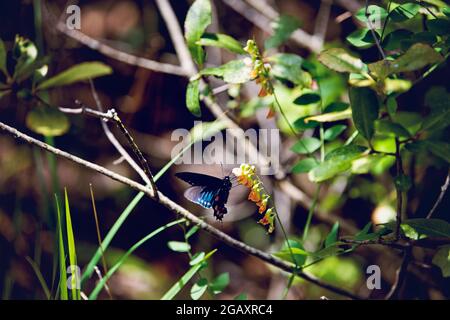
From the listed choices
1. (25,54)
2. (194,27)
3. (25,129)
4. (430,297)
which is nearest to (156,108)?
(25,129)

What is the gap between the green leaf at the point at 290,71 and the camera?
1212mm

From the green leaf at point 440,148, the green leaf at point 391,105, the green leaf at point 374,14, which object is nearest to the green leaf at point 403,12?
the green leaf at point 374,14

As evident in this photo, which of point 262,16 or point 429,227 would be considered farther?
point 262,16

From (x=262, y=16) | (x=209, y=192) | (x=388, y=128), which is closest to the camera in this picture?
(x=388, y=128)

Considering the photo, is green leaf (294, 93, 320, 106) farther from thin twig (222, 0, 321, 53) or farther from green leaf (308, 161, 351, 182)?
thin twig (222, 0, 321, 53)

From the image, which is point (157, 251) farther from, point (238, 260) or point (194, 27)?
point (194, 27)

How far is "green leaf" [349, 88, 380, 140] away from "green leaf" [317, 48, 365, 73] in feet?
0.15

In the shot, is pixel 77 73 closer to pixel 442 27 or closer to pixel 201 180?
pixel 201 180

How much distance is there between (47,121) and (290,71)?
2.15 ft

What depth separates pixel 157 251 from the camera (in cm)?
223

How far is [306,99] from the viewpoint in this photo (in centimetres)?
130

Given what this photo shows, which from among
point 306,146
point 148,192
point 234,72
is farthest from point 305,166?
point 148,192

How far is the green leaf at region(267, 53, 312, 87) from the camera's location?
121 cm

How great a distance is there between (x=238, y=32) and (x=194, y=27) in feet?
3.60
